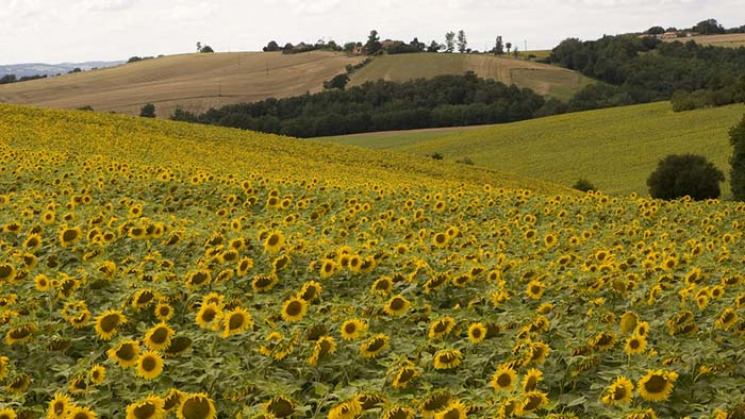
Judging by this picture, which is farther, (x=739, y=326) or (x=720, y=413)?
(x=739, y=326)

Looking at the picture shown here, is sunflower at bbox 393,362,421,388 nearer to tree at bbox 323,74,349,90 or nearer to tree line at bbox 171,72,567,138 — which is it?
tree line at bbox 171,72,567,138

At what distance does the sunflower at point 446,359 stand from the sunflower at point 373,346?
41 centimetres

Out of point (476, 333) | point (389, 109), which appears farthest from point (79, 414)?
point (389, 109)

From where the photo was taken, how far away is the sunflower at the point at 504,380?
4.07 meters

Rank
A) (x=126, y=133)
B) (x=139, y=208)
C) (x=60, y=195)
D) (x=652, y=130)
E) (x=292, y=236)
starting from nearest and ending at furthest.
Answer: (x=292, y=236) → (x=139, y=208) → (x=60, y=195) → (x=126, y=133) → (x=652, y=130)

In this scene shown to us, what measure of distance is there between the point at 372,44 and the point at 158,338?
423ft

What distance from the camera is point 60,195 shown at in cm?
1180

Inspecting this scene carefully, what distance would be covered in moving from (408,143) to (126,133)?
43.5 metres

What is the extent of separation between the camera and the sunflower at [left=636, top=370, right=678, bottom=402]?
3.90 meters

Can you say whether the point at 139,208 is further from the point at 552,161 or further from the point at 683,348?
the point at 552,161

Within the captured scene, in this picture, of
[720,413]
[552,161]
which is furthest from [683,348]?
[552,161]

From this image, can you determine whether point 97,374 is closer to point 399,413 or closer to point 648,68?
point 399,413

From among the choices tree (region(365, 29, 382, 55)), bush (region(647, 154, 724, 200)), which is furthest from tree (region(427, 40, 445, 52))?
bush (region(647, 154, 724, 200))

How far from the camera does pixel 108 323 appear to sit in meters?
5.23
